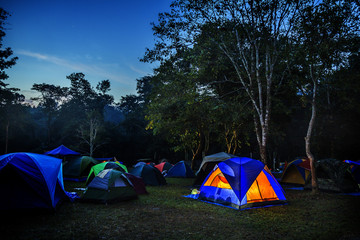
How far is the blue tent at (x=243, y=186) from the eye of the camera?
7996 mm

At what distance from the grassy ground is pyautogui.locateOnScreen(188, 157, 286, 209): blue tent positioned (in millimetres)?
393

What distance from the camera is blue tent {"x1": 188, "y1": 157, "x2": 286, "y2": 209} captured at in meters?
8.00

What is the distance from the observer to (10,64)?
27922 mm

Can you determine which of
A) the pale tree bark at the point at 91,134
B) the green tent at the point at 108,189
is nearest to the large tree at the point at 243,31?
the green tent at the point at 108,189

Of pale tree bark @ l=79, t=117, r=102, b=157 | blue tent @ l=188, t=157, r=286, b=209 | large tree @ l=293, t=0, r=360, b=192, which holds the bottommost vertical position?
blue tent @ l=188, t=157, r=286, b=209

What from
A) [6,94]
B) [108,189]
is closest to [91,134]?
[6,94]

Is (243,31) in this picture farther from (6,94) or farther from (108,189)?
(6,94)

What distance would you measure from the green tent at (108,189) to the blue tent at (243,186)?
10.5ft

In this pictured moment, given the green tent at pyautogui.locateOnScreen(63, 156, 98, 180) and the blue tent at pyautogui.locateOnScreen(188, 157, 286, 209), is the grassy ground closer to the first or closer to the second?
the blue tent at pyautogui.locateOnScreen(188, 157, 286, 209)

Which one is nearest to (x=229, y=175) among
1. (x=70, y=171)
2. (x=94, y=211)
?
(x=94, y=211)

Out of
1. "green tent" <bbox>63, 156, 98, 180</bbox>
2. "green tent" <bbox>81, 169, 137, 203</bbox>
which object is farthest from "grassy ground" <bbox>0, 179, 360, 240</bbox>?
"green tent" <bbox>63, 156, 98, 180</bbox>

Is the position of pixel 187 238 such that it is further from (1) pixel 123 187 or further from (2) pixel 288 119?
(2) pixel 288 119

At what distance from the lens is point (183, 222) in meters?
6.26

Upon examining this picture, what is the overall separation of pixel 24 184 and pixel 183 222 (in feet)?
16.3
